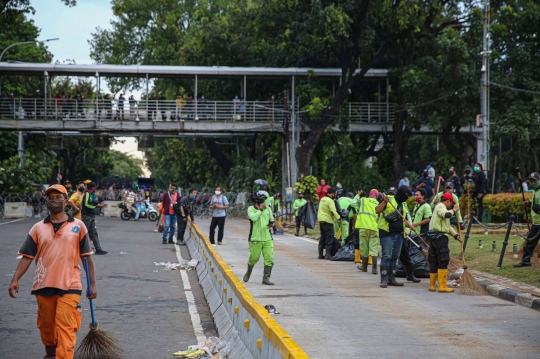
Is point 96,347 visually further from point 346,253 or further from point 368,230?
point 346,253

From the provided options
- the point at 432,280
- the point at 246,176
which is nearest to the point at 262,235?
the point at 432,280

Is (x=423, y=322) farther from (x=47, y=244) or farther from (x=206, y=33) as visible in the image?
(x=206, y=33)

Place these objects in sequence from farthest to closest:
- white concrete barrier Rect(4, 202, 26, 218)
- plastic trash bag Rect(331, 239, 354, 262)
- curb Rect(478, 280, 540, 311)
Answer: white concrete barrier Rect(4, 202, 26, 218)
plastic trash bag Rect(331, 239, 354, 262)
curb Rect(478, 280, 540, 311)

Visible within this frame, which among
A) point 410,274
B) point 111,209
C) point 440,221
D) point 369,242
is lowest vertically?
point 111,209

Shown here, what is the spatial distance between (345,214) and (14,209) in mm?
24556

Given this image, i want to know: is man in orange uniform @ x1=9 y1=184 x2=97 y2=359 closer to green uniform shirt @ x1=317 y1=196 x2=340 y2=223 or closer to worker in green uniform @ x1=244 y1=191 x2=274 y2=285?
worker in green uniform @ x1=244 y1=191 x2=274 y2=285

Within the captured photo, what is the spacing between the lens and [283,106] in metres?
46.8

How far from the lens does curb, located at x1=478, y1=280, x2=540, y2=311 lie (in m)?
11.5

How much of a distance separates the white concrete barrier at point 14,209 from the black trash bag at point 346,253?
24.8 meters

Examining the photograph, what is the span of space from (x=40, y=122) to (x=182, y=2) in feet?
65.6

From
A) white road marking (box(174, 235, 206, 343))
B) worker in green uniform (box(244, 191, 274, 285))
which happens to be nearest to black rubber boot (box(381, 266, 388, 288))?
worker in green uniform (box(244, 191, 274, 285))

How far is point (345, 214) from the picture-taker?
19562 mm

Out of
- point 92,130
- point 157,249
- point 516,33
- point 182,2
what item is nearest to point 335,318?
point 157,249

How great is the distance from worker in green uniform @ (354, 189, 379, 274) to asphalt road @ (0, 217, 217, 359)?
11.4 feet
